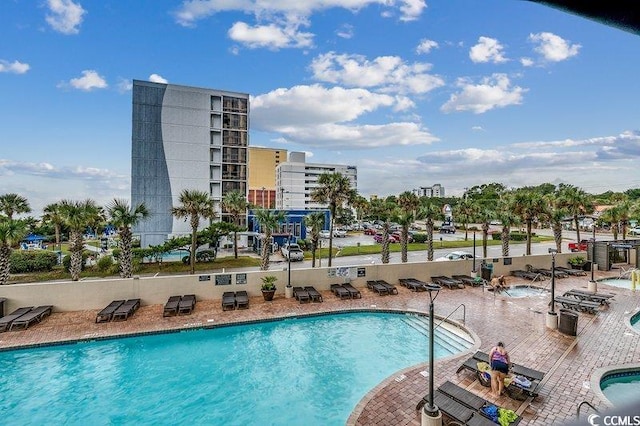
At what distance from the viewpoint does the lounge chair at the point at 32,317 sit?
14102mm

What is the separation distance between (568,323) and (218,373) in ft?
43.0

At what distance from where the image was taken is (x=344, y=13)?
1259 cm

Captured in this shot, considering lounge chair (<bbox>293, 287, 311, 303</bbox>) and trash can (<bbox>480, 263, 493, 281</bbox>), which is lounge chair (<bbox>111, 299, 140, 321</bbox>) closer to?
lounge chair (<bbox>293, 287, 311, 303</bbox>)

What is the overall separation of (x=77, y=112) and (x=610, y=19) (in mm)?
30727

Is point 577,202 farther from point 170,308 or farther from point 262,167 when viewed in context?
point 262,167

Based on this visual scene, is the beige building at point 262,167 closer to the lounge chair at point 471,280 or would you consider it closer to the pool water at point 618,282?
the lounge chair at point 471,280

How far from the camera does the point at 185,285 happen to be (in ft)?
58.6

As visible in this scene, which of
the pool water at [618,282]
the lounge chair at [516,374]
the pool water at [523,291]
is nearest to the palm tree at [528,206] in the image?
the pool water at [618,282]

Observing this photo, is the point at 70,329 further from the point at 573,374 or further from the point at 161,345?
the point at 573,374

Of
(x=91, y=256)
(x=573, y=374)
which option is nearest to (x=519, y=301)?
(x=573, y=374)

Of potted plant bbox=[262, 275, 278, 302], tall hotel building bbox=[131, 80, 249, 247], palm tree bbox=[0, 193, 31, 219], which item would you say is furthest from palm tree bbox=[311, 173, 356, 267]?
palm tree bbox=[0, 193, 31, 219]

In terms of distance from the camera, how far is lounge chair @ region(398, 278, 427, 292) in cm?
1994

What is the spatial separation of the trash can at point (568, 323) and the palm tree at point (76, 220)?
2535 centimetres

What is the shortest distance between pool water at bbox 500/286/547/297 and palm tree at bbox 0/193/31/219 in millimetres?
54551
